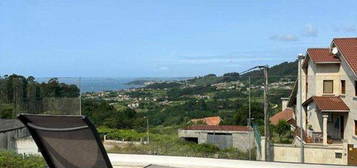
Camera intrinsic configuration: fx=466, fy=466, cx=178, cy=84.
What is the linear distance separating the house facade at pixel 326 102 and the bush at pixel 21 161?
11.3ft

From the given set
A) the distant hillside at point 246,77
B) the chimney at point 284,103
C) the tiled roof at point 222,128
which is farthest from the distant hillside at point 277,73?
the tiled roof at point 222,128

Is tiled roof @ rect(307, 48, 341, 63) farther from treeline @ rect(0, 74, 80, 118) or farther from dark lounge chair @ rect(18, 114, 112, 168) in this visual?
dark lounge chair @ rect(18, 114, 112, 168)

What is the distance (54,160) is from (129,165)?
9.23ft

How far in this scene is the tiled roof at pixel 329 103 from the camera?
7129 mm

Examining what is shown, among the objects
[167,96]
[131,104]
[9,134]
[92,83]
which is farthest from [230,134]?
[9,134]

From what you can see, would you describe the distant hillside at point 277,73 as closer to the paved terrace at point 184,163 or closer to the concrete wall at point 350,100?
the concrete wall at point 350,100

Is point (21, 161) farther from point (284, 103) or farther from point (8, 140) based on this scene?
point (284, 103)

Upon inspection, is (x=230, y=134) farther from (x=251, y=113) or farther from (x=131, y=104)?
(x=131, y=104)

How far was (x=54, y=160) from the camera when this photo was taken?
9.36 feet

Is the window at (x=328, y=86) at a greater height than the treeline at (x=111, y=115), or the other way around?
the window at (x=328, y=86)

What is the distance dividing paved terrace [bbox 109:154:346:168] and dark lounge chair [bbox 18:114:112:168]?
8.39ft

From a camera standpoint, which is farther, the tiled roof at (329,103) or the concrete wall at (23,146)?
the tiled roof at (329,103)

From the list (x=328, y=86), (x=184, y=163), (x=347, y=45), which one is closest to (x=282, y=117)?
(x=328, y=86)

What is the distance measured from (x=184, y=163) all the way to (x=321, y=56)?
463cm
